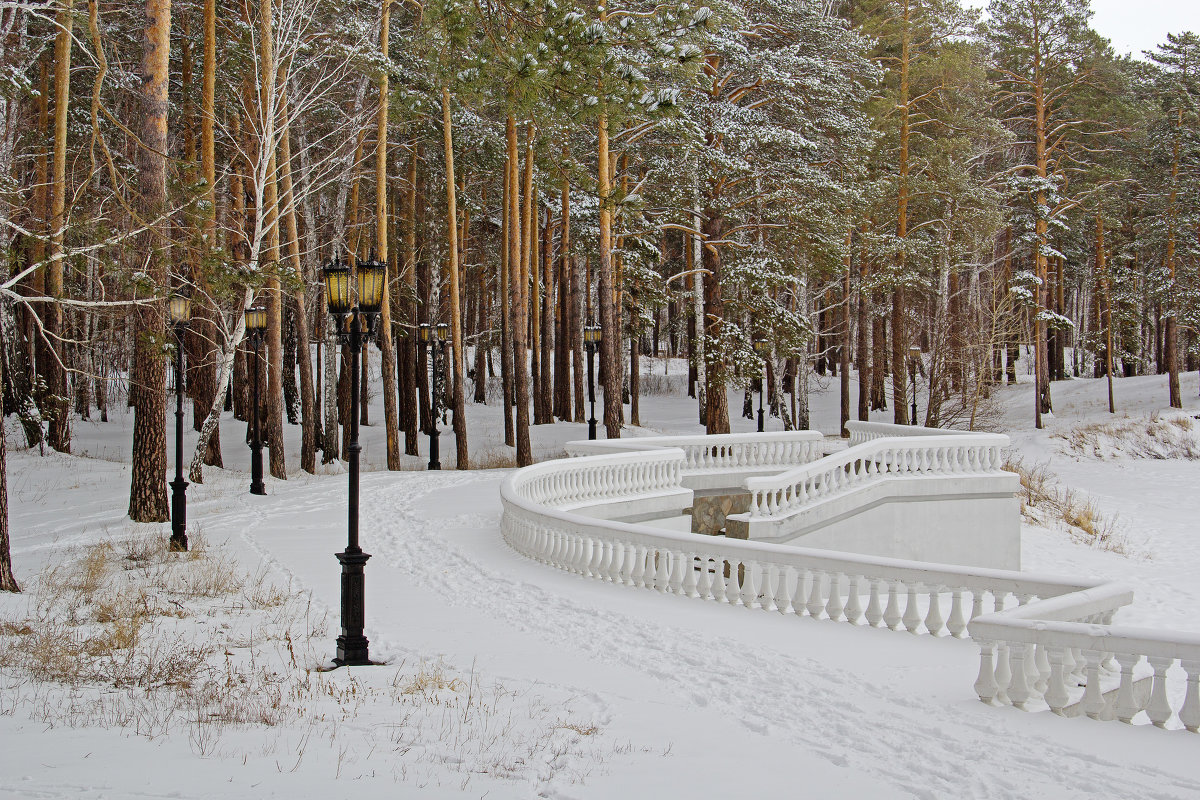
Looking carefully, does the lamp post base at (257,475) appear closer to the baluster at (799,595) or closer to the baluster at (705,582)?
the baluster at (705,582)

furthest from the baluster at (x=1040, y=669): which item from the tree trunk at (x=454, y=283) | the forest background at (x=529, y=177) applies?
the tree trunk at (x=454, y=283)

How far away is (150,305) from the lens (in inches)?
576

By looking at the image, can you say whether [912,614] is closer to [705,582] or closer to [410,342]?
[705,582]

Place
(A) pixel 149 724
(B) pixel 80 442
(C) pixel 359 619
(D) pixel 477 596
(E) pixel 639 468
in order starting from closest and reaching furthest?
(A) pixel 149 724 < (C) pixel 359 619 < (D) pixel 477 596 < (E) pixel 639 468 < (B) pixel 80 442

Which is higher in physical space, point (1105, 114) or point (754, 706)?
point (1105, 114)

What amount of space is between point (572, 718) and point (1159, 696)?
354 cm

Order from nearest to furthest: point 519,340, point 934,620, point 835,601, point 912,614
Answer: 1. point 934,620
2. point 912,614
3. point 835,601
4. point 519,340

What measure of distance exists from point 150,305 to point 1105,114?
37.7 meters

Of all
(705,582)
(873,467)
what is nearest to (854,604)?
(705,582)

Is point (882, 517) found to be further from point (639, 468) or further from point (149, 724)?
point (149, 724)

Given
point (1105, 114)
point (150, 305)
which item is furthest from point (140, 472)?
point (1105, 114)

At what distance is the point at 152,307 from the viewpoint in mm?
14711

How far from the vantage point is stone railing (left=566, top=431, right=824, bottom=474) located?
61.9 feet

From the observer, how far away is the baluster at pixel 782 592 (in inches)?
365
